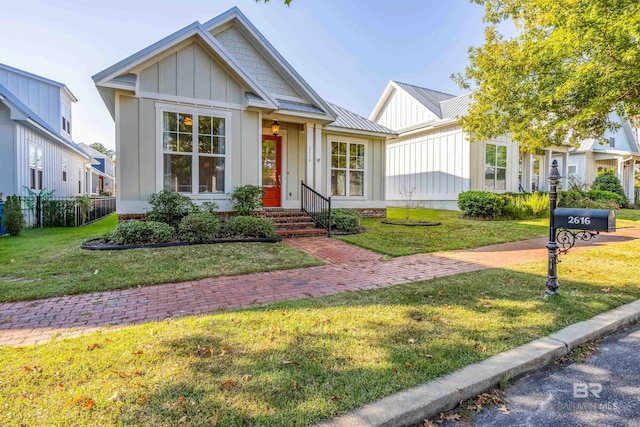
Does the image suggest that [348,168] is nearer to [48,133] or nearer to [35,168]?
[48,133]

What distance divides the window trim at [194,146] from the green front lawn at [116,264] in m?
2.17

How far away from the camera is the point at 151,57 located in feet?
27.8

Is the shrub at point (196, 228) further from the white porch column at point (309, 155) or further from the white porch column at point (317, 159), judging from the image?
the white porch column at point (317, 159)

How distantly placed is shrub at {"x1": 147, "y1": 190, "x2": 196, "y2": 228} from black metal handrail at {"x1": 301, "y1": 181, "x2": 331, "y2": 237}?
3.85 m

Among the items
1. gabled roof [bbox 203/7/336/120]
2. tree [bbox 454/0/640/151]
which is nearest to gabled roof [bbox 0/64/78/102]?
gabled roof [bbox 203/7/336/120]

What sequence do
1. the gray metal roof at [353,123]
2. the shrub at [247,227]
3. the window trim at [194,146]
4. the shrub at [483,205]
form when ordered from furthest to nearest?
the shrub at [483,205]
the gray metal roof at [353,123]
the window trim at [194,146]
the shrub at [247,227]

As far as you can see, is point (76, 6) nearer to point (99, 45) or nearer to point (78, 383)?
point (99, 45)

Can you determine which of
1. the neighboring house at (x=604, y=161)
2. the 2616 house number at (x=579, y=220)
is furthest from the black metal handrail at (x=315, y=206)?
the neighboring house at (x=604, y=161)

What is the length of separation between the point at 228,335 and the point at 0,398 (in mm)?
1559

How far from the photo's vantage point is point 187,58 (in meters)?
9.13

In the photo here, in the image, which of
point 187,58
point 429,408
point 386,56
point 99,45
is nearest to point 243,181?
point 187,58

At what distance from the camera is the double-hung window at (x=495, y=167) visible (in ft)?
53.6

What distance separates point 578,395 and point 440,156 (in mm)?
15725

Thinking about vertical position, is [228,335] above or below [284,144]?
below
